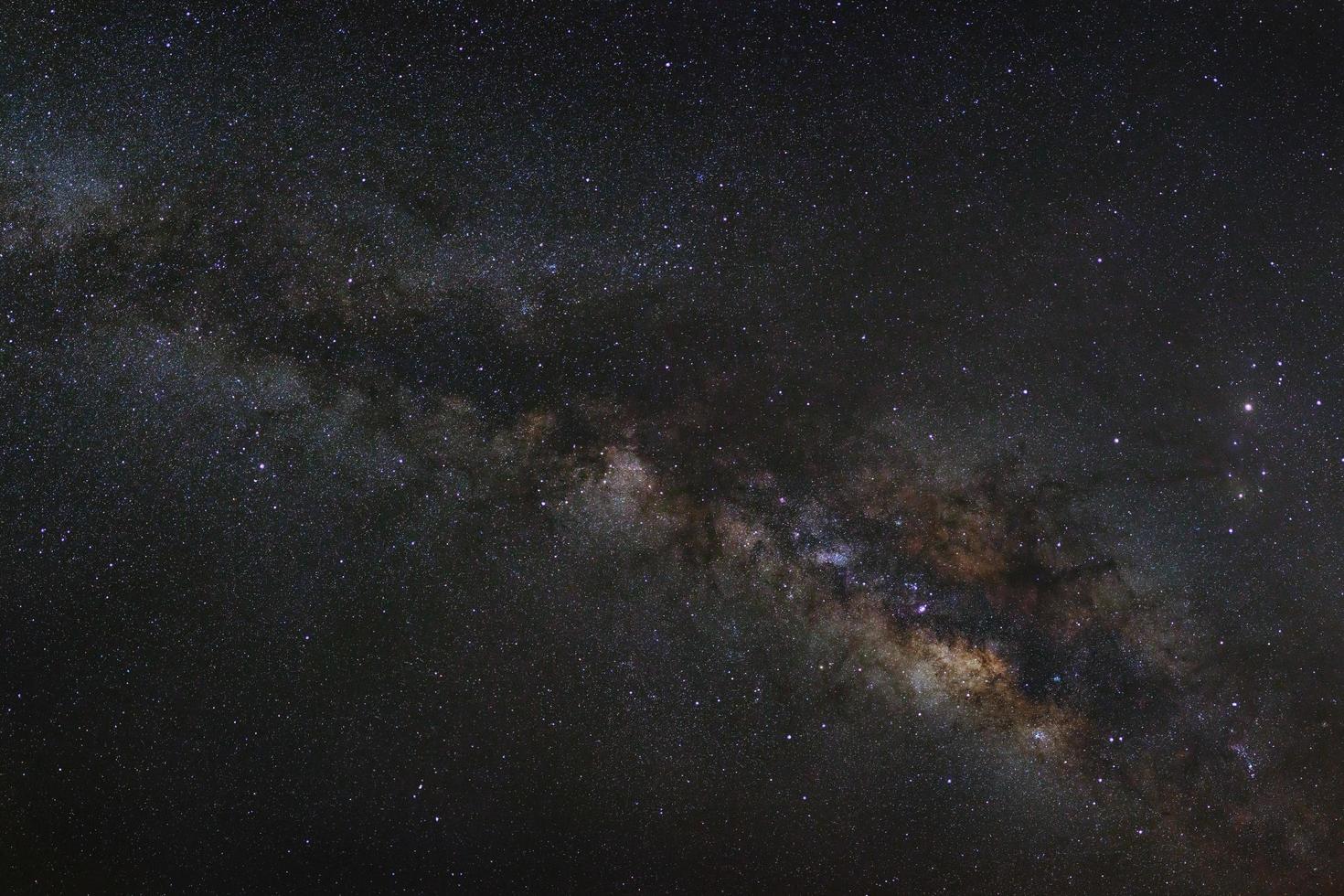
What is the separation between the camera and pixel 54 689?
5984 millimetres

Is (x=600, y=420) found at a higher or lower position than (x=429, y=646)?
higher

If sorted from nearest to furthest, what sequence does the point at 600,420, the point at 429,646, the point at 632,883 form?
the point at 600,420
the point at 429,646
the point at 632,883

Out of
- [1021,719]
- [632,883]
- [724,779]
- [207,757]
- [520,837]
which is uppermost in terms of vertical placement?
[1021,719]

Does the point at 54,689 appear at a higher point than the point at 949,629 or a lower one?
lower

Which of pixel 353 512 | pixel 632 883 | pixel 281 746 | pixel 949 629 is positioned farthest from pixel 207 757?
pixel 949 629

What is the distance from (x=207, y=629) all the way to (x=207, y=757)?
1.19 m

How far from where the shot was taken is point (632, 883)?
6629 millimetres

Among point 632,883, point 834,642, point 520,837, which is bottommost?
point 632,883

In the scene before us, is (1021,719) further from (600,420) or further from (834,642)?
(600,420)

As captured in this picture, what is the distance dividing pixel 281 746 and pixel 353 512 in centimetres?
233

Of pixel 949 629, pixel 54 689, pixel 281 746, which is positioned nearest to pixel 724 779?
pixel 949 629

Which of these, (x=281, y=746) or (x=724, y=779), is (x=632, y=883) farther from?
(x=281, y=746)

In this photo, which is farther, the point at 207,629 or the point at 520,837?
the point at 520,837

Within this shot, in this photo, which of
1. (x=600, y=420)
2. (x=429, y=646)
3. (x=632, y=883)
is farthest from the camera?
(x=632, y=883)
